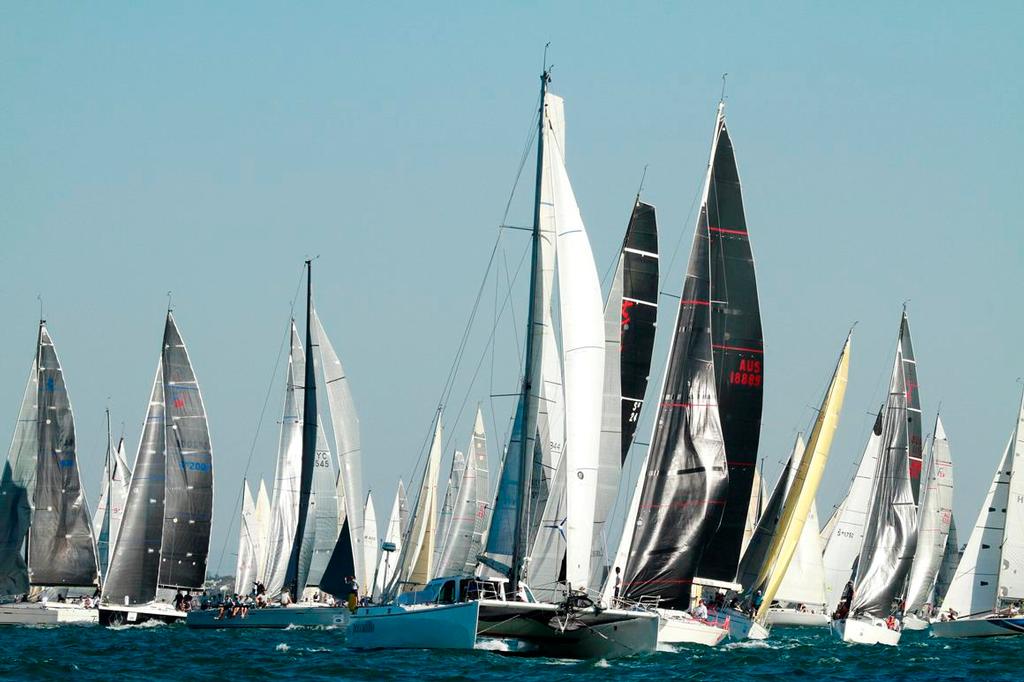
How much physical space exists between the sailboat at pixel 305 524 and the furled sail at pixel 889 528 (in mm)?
15147

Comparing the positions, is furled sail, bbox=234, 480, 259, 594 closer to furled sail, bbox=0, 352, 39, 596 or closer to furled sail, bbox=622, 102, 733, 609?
furled sail, bbox=0, 352, 39, 596

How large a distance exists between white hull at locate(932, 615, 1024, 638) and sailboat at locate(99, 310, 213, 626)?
2490 centimetres

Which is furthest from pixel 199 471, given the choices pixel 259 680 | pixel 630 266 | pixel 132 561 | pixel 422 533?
pixel 259 680

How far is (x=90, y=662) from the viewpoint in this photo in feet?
113

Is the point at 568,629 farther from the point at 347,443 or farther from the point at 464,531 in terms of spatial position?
the point at 347,443

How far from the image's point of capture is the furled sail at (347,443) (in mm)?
52000

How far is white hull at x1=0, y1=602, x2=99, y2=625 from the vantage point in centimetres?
5222

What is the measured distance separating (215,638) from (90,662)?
36.6 ft

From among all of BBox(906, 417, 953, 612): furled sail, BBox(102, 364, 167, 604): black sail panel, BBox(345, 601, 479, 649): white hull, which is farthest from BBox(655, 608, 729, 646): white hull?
BBox(906, 417, 953, 612): furled sail

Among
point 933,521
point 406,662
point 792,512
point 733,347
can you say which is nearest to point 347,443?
point 792,512

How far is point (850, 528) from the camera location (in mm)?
64000

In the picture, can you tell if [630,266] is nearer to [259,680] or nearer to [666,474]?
[666,474]

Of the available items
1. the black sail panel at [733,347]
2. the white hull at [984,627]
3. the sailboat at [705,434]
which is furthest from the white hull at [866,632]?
the white hull at [984,627]

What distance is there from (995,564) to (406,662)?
31.7 metres
